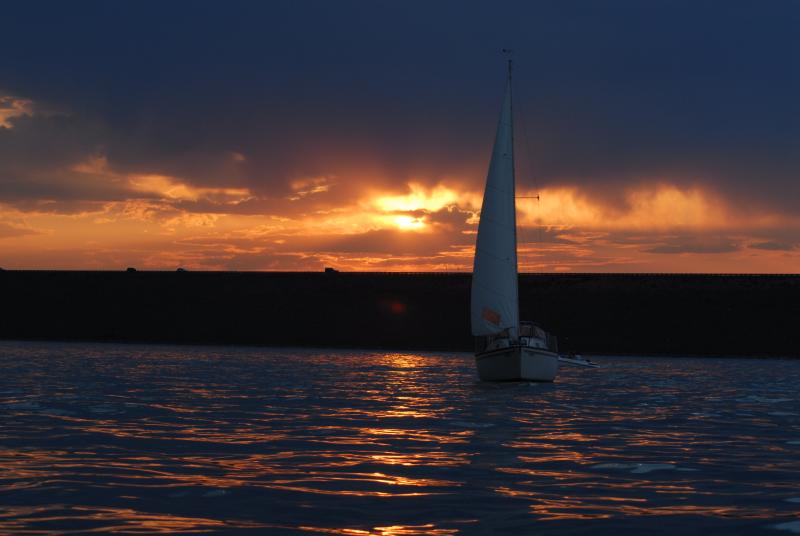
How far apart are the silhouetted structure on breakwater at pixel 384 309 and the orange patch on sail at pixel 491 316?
1745 inches

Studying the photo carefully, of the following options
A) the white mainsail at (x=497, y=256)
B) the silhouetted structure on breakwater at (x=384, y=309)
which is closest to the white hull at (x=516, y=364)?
the white mainsail at (x=497, y=256)

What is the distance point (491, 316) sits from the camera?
38.7m

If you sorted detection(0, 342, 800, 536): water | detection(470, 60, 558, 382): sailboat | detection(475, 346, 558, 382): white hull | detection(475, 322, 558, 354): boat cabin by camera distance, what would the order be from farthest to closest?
detection(475, 322, 558, 354): boat cabin < detection(470, 60, 558, 382): sailboat < detection(475, 346, 558, 382): white hull < detection(0, 342, 800, 536): water

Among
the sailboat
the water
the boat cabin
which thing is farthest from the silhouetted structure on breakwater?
the water

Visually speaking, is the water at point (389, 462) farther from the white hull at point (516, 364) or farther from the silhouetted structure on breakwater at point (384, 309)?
the silhouetted structure on breakwater at point (384, 309)

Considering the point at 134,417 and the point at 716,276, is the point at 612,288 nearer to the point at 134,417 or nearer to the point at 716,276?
the point at 716,276

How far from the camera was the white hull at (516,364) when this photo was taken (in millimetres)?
36969

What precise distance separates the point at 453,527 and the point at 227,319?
270 ft

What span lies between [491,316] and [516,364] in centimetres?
250

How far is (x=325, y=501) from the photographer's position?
40.7 ft

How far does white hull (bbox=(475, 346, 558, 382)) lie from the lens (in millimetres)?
36969

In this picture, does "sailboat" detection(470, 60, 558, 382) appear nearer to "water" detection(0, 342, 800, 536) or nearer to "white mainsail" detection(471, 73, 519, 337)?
"white mainsail" detection(471, 73, 519, 337)

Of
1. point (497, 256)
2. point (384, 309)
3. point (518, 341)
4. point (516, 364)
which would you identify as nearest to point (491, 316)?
point (518, 341)

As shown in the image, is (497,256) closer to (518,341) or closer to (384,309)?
(518,341)
